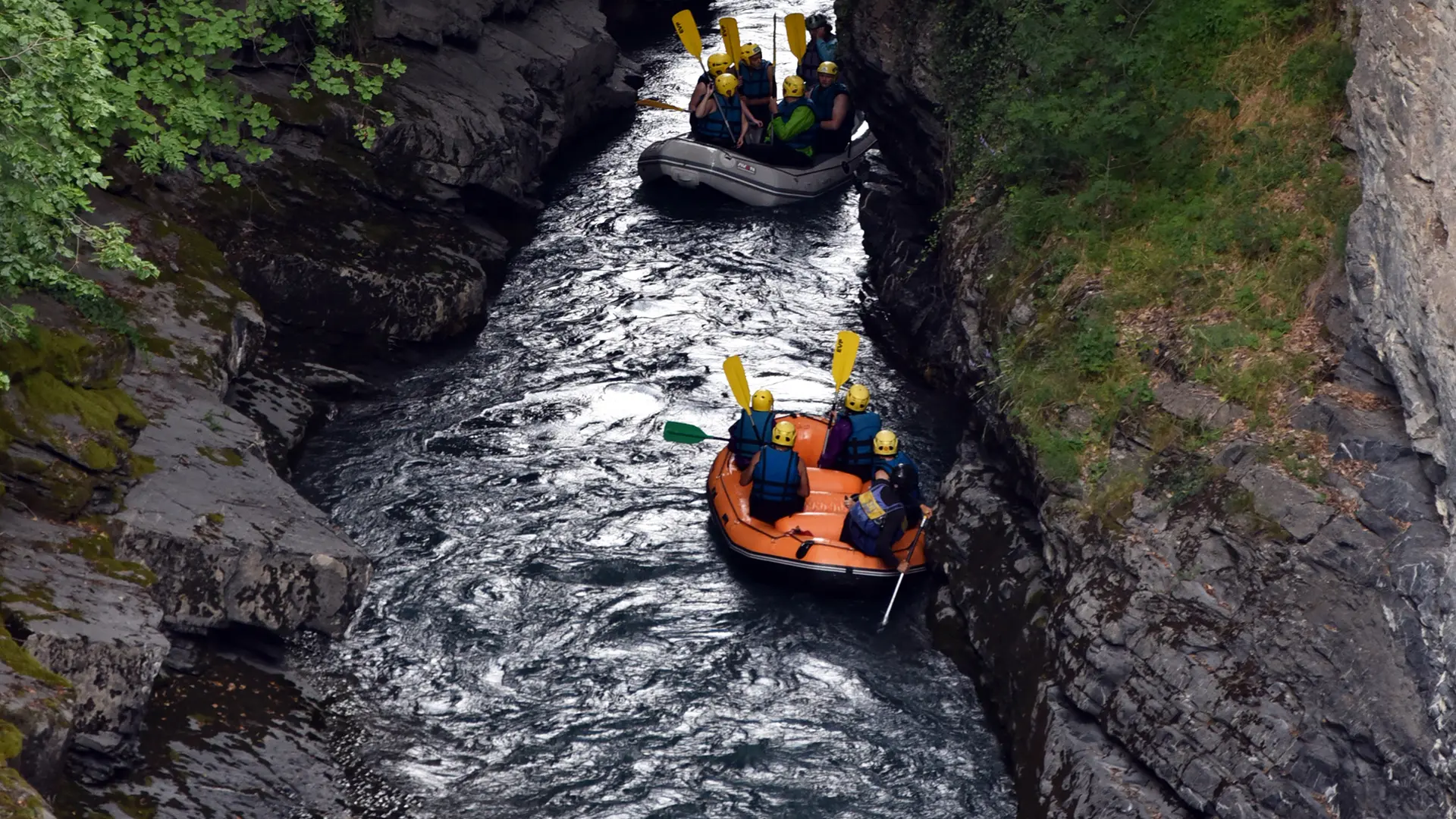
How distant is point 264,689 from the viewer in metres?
10.5

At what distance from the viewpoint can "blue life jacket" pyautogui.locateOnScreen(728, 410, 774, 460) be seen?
43.5ft

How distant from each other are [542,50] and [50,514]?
42.3 ft

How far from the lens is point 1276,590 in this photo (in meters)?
9.03

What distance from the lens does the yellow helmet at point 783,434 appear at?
492 inches

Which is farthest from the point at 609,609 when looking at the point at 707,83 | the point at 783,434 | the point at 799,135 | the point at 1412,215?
the point at 707,83

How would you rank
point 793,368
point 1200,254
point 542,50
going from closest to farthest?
1. point 1200,254
2. point 793,368
3. point 542,50

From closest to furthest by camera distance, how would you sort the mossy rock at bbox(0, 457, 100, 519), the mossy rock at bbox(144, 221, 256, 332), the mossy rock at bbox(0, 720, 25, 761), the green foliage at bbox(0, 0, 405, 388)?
the mossy rock at bbox(0, 720, 25, 761) < the green foliage at bbox(0, 0, 405, 388) < the mossy rock at bbox(0, 457, 100, 519) < the mossy rock at bbox(144, 221, 256, 332)

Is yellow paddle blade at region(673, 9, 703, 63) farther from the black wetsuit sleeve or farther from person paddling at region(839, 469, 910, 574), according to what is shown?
the black wetsuit sleeve

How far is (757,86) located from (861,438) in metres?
9.33

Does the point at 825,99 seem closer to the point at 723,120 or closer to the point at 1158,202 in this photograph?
the point at 723,120

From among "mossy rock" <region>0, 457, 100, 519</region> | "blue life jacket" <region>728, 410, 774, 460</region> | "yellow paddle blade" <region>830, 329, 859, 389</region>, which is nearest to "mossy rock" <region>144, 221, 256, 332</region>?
"mossy rock" <region>0, 457, 100, 519</region>

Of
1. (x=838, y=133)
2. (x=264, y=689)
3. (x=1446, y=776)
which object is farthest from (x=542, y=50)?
(x=1446, y=776)

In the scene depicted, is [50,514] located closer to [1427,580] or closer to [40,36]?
[40,36]

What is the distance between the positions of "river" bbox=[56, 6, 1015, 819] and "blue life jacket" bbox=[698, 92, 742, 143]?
343 cm
